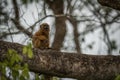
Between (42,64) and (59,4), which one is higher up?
(59,4)

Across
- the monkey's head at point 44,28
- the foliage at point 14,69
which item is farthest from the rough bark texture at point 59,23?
the foliage at point 14,69

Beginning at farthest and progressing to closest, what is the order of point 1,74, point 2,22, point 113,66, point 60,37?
1. point 60,37
2. point 2,22
3. point 113,66
4. point 1,74

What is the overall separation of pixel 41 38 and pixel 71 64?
2.07 meters

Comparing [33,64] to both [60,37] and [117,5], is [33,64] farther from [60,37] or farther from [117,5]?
[60,37]

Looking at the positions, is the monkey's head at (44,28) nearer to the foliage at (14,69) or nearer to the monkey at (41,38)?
the monkey at (41,38)

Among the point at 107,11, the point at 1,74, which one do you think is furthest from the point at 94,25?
the point at 1,74

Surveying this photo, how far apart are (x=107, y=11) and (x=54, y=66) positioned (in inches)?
239

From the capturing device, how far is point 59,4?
1010cm

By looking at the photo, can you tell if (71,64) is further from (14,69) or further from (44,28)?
(44,28)

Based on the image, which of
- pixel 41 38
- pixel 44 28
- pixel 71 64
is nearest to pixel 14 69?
pixel 71 64

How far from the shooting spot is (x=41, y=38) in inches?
276

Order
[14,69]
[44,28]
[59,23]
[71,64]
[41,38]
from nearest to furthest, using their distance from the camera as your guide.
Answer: [14,69]
[71,64]
[41,38]
[44,28]
[59,23]

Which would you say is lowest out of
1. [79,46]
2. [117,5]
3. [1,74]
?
[79,46]

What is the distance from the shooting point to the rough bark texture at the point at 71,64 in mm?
4836
